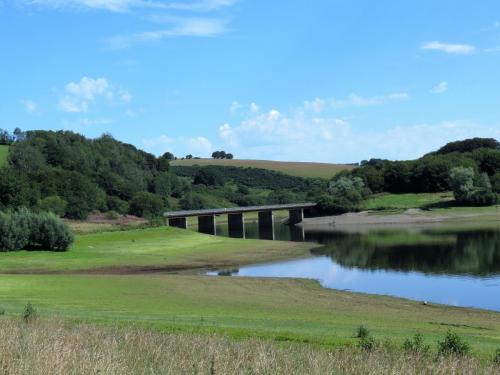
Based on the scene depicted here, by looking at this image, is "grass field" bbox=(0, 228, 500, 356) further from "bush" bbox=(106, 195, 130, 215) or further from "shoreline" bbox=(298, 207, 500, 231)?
"bush" bbox=(106, 195, 130, 215)

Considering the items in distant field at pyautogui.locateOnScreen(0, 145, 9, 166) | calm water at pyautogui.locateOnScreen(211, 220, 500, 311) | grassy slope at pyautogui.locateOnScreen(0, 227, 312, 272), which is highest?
→ distant field at pyautogui.locateOnScreen(0, 145, 9, 166)

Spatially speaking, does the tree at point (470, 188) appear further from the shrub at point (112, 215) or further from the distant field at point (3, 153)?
the distant field at point (3, 153)

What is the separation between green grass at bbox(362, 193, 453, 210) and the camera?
145 meters

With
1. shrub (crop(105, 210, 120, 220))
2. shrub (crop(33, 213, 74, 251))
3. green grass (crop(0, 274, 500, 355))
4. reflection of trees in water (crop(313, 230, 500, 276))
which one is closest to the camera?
green grass (crop(0, 274, 500, 355))

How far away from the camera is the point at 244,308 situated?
29984mm

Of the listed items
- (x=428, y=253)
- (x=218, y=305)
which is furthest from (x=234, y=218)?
(x=218, y=305)

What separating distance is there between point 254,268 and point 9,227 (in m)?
24.6

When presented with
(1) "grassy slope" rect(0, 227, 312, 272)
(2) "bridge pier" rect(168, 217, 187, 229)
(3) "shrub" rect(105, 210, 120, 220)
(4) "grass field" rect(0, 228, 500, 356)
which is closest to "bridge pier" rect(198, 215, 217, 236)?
(2) "bridge pier" rect(168, 217, 187, 229)

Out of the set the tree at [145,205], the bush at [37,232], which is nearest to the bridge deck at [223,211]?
the tree at [145,205]

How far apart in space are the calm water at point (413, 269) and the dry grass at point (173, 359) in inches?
988

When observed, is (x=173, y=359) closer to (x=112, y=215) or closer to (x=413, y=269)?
(x=413, y=269)

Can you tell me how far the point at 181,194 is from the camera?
19388 cm

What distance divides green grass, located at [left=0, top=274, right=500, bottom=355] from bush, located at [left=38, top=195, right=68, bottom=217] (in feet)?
207

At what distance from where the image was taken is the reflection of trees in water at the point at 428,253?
167 feet
